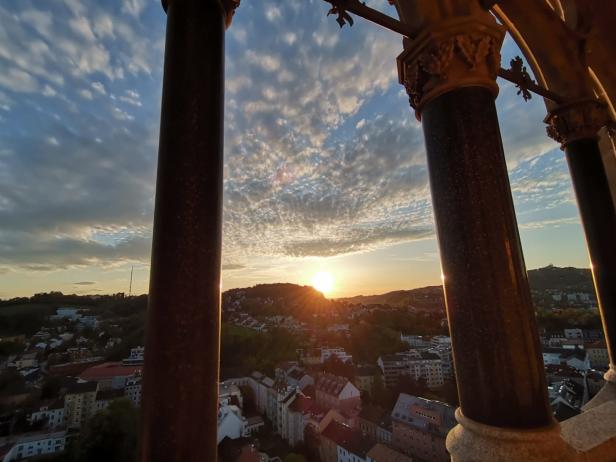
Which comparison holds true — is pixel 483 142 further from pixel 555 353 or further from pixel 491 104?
pixel 555 353

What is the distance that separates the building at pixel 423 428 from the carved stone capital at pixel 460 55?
34.1m

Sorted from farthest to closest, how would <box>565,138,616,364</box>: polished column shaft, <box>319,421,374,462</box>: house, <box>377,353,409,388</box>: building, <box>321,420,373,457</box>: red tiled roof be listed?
<box>377,353,409,388</box>: building
<box>321,420,373,457</box>: red tiled roof
<box>319,421,374,462</box>: house
<box>565,138,616,364</box>: polished column shaft

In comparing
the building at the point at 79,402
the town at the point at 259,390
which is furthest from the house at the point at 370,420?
the building at the point at 79,402

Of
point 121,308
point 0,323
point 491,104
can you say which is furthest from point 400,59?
point 0,323

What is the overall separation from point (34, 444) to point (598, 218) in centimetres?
3913

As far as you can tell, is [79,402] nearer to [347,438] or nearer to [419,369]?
[347,438]

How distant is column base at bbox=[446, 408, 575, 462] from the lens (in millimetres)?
2021

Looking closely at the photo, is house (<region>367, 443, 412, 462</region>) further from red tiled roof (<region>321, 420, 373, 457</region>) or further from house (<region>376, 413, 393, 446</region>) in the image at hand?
house (<region>376, 413, 393, 446</region>)

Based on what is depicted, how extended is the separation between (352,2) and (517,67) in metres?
2.50

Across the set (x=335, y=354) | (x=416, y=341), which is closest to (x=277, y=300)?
(x=335, y=354)

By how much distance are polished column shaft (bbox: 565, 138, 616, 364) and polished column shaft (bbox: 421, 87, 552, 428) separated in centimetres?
293

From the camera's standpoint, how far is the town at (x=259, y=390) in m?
25.6

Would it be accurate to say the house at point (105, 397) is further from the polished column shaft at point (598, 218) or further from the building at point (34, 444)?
the polished column shaft at point (598, 218)

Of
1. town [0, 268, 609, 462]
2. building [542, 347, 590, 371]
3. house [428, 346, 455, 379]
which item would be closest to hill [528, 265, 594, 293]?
town [0, 268, 609, 462]
